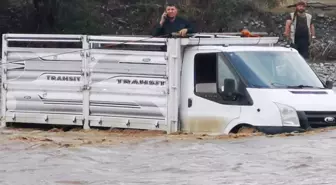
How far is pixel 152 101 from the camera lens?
1447 centimetres

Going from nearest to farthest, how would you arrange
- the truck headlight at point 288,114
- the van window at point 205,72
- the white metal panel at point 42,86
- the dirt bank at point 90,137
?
the truck headlight at point 288,114, the dirt bank at point 90,137, the van window at point 205,72, the white metal panel at point 42,86

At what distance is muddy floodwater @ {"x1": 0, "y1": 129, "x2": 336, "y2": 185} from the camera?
1057 cm

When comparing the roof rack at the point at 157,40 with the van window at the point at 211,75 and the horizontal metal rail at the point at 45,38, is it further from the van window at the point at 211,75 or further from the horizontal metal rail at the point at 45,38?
the van window at the point at 211,75

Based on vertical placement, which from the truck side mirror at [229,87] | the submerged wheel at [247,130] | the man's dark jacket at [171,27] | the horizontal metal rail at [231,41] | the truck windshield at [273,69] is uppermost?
the man's dark jacket at [171,27]

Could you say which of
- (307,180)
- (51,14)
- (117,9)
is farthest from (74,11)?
(307,180)

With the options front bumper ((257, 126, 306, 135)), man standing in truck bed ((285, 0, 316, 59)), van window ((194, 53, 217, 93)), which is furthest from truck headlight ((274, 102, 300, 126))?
man standing in truck bed ((285, 0, 316, 59))

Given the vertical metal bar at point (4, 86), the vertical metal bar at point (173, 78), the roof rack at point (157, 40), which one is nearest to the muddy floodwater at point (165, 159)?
the vertical metal bar at point (173, 78)

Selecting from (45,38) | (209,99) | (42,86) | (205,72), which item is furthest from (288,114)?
(45,38)

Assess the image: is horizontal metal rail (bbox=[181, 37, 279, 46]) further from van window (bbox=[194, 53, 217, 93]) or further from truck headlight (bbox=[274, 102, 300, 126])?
truck headlight (bbox=[274, 102, 300, 126])

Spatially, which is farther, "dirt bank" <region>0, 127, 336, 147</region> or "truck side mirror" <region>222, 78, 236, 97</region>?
"truck side mirror" <region>222, 78, 236, 97</region>

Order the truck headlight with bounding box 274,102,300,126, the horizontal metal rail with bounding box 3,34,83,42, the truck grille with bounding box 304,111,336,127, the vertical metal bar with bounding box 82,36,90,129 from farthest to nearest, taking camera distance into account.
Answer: the horizontal metal rail with bounding box 3,34,83,42
the vertical metal bar with bounding box 82,36,90,129
the truck grille with bounding box 304,111,336,127
the truck headlight with bounding box 274,102,300,126

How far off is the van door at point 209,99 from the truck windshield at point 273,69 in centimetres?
20

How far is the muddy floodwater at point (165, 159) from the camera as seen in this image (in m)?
10.6

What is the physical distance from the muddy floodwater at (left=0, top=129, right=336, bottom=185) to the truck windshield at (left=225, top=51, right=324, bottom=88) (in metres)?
0.90
